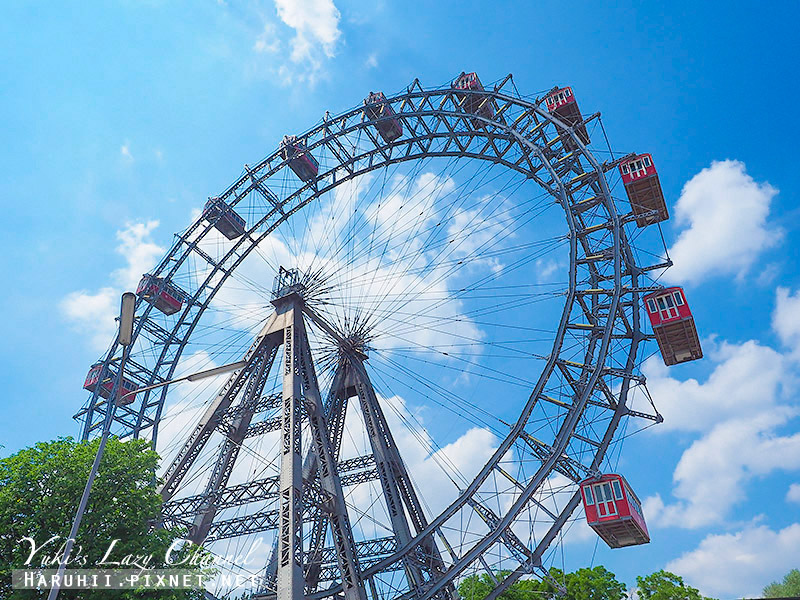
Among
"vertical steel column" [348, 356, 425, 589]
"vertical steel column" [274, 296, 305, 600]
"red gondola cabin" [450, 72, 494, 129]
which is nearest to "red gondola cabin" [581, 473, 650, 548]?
"vertical steel column" [348, 356, 425, 589]

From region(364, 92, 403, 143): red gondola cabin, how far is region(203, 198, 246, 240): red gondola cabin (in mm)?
9571

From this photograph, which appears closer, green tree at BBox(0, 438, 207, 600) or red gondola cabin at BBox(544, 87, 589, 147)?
green tree at BBox(0, 438, 207, 600)

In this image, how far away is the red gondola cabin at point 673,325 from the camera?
25.8 m

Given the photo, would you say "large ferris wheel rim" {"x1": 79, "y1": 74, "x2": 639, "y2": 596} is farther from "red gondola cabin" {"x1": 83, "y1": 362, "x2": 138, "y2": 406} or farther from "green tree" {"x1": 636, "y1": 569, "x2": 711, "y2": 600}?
"green tree" {"x1": 636, "y1": 569, "x2": 711, "y2": 600}

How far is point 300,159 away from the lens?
114 feet

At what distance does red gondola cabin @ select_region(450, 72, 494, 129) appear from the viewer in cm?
3159

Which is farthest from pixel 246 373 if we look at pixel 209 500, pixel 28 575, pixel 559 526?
pixel 559 526

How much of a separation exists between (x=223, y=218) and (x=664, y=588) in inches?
1276

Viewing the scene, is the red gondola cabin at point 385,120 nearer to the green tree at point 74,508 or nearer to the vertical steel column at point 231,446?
the vertical steel column at point 231,446

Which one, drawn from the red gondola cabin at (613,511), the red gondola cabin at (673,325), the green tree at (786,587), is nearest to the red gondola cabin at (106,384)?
the red gondola cabin at (613,511)

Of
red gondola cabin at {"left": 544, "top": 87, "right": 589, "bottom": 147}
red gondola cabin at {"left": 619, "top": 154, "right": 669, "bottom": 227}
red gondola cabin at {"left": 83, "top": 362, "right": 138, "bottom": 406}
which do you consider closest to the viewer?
red gondola cabin at {"left": 619, "top": 154, "right": 669, "bottom": 227}

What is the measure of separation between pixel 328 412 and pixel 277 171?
47.7ft

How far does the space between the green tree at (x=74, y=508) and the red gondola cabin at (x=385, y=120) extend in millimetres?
20591

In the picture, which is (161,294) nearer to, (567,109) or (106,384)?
(106,384)
